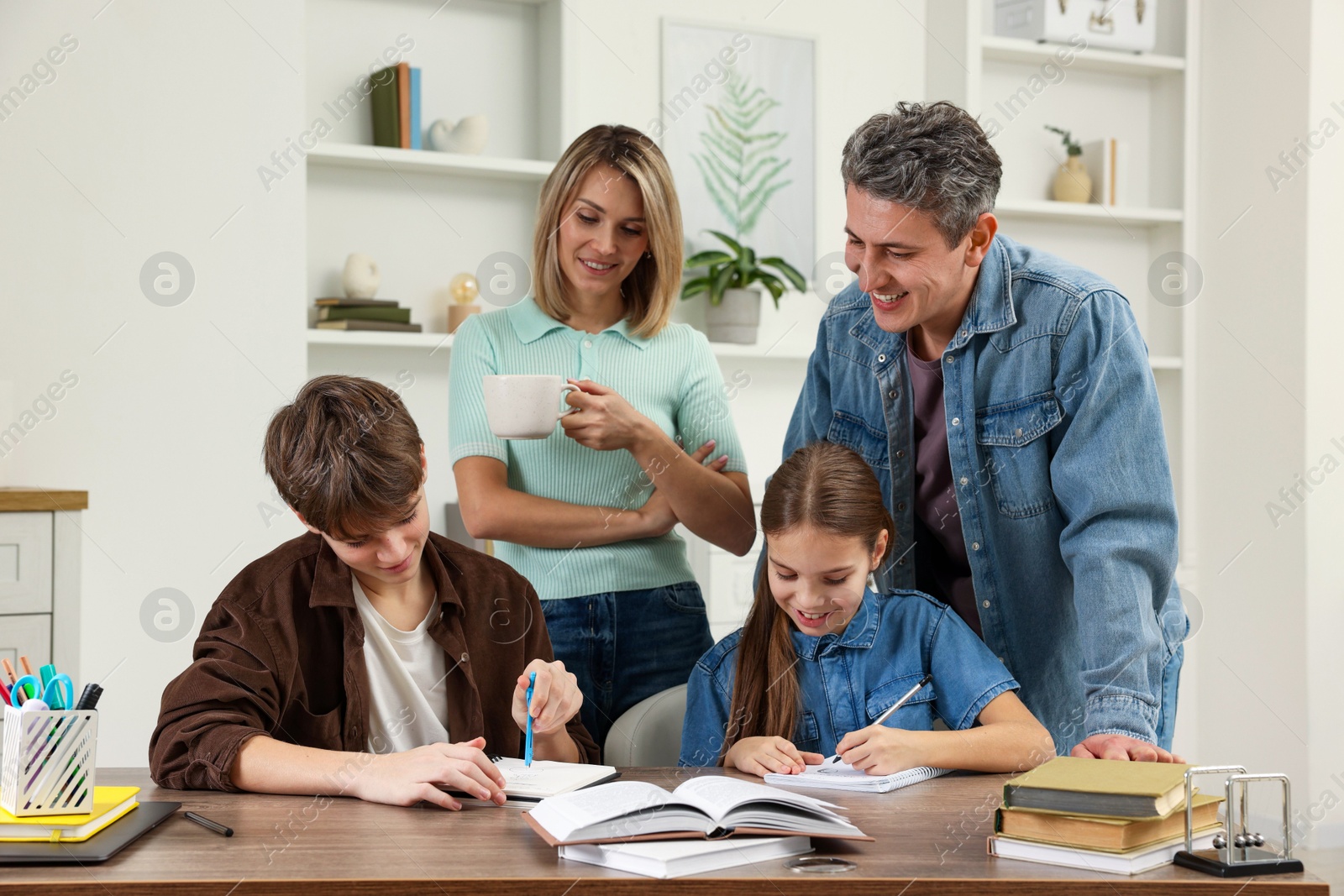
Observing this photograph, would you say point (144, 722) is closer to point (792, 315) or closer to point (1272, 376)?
point (792, 315)

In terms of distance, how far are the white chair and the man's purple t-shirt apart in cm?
43

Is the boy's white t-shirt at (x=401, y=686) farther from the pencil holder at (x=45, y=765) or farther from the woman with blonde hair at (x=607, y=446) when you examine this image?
the pencil holder at (x=45, y=765)

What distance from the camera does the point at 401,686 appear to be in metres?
1.58

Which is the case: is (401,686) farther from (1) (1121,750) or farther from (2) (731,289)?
(2) (731,289)

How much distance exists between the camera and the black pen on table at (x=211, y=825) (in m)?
1.18

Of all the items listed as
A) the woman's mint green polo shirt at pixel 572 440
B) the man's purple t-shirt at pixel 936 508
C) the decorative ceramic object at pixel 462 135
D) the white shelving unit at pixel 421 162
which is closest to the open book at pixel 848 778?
the man's purple t-shirt at pixel 936 508

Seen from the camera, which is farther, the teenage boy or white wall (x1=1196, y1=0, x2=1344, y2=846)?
white wall (x1=1196, y1=0, x2=1344, y2=846)

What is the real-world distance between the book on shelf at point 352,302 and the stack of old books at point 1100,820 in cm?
246

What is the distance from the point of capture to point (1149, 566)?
1.53 meters

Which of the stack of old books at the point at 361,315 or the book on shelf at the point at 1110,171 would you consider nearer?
the stack of old books at the point at 361,315

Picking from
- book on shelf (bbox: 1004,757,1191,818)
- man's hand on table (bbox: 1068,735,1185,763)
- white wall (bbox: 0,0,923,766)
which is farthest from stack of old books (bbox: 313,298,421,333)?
book on shelf (bbox: 1004,757,1191,818)

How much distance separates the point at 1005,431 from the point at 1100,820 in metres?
0.68

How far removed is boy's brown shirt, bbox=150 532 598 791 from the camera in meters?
1.39

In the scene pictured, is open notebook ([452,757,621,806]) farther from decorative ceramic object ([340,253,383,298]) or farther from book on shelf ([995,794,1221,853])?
decorative ceramic object ([340,253,383,298])
